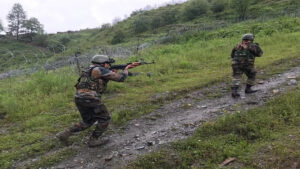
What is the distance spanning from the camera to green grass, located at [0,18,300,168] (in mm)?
5438

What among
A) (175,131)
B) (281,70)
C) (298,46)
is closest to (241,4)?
(298,46)

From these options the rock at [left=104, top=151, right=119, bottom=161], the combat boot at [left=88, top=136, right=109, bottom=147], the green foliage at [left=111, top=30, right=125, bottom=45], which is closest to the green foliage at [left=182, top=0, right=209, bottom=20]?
the green foliage at [left=111, top=30, right=125, bottom=45]

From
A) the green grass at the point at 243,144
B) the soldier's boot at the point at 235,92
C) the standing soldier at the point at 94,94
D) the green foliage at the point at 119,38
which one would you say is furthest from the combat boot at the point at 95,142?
the green foliage at the point at 119,38

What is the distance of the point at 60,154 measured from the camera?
4570 mm

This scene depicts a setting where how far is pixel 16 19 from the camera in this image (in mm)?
63656

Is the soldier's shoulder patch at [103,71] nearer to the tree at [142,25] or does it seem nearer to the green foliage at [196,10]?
the green foliage at [196,10]

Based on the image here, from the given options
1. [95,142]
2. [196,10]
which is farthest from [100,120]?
[196,10]

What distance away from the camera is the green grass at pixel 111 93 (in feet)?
17.8

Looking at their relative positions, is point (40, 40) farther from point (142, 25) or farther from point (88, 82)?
point (88, 82)

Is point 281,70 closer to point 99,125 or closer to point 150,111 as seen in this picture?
point 150,111

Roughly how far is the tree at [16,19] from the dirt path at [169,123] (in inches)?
2699

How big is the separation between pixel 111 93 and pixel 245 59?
4.54m

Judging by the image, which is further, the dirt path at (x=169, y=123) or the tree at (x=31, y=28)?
the tree at (x=31, y=28)

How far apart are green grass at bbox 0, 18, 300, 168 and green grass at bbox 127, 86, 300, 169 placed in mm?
2157
